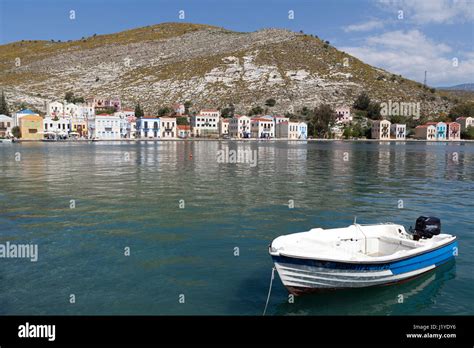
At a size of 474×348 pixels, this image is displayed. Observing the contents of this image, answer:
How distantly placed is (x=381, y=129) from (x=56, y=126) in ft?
398

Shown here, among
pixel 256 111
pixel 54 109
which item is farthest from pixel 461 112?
pixel 54 109

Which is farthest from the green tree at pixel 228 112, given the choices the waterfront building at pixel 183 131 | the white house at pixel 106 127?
the white house at pixel 106 127

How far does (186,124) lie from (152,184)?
139m

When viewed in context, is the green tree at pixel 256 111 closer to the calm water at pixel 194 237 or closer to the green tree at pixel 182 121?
the green tree at pixel 182 121

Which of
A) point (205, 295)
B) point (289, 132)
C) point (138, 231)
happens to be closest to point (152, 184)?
point (138, 231)

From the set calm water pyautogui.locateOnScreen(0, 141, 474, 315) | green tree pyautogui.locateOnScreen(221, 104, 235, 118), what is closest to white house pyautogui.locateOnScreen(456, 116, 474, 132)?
green tree pyautogui.locateOnScreen(221, 104, 235, 118)

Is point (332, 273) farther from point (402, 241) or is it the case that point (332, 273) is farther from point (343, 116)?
point (343, 116)

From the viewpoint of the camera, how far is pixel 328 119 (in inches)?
6496

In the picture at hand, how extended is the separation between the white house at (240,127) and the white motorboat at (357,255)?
479 feet

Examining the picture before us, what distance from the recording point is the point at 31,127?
443 feet

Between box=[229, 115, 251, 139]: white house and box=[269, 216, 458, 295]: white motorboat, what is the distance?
479 feet
